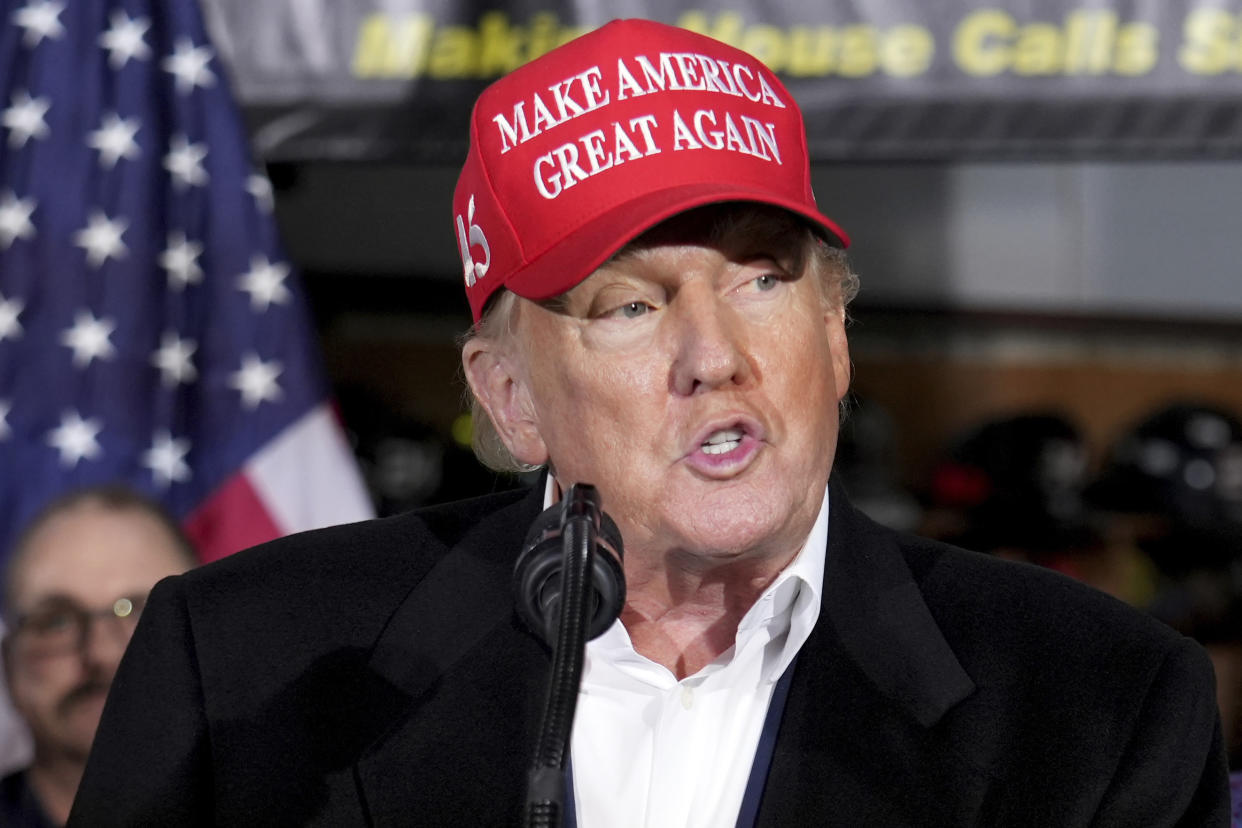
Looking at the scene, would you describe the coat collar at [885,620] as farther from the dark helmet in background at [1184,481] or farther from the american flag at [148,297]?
the dark helmet in background at [1184,481]

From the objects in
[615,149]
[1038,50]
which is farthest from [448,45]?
[615,149]

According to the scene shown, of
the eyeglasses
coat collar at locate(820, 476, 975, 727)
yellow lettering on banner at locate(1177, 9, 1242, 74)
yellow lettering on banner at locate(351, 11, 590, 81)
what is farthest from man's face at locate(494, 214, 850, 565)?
yellow lettering on banner at locate(351, 11, 590, 81)

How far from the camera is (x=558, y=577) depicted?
122cm

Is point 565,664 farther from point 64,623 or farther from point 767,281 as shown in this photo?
point 64,623

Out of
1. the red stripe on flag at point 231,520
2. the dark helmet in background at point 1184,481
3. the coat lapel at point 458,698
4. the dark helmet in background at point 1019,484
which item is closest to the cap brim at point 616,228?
the coat lapel at point 458,698

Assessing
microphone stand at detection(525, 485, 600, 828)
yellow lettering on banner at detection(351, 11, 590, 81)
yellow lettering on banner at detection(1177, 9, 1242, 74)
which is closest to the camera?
microphone stand at detection(525, 485, 600, 828)

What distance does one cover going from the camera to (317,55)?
3.16 m

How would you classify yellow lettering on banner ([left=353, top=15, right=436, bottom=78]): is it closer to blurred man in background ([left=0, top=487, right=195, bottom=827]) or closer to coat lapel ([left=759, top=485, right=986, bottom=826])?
blurred man in background ([left=0, top=487, right=195, bottom=827])

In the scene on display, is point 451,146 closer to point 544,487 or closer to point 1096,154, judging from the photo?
point 1096,154

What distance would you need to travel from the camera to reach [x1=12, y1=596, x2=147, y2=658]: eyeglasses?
2.65m

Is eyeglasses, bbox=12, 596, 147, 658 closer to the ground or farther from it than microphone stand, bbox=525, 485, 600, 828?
closer to the ground

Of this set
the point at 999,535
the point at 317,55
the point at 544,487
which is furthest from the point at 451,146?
the point at 999,535

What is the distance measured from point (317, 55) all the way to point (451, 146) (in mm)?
344

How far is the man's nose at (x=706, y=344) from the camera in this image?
1.56 metres
